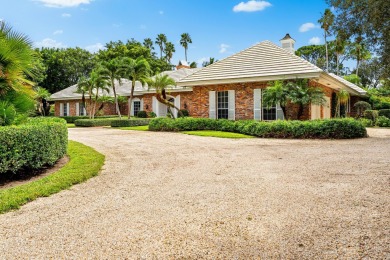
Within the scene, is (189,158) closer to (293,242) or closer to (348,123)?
(293,242)

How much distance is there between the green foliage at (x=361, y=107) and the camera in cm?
2666

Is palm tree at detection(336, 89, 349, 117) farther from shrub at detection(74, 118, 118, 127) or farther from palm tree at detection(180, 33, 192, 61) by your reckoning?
palm tree at detection(180, 33, 192, 61)

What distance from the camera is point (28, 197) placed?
16.1 ft

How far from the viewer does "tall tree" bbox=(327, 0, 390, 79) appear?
11.4 m

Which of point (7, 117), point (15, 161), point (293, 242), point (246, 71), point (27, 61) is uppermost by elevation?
point (246, 71)

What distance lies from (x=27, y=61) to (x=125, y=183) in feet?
13.7

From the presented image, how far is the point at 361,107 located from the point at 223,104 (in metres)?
14.2

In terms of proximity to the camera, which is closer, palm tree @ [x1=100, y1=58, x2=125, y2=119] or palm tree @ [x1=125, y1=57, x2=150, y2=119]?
palm tree @ [x1=125, y1=57, x2=150, y2=119]

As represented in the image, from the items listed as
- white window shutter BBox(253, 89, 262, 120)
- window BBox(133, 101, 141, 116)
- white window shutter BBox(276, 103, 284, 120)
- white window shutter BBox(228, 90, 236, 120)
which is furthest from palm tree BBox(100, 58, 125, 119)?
white window shutter BBox(276, 103, 284, 120)

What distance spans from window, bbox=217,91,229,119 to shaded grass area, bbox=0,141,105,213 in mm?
11909

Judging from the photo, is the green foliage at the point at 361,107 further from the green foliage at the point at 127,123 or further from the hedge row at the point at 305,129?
the green foliage at the point at 127,123

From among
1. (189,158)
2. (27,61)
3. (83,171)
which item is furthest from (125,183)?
(27,61)

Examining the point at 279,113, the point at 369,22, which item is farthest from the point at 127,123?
the point at 369,22

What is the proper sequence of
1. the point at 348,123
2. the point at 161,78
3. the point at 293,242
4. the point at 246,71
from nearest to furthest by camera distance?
the point at 293,242 → the point at 348,123 → the point at 246,71 → the point at 161,78
